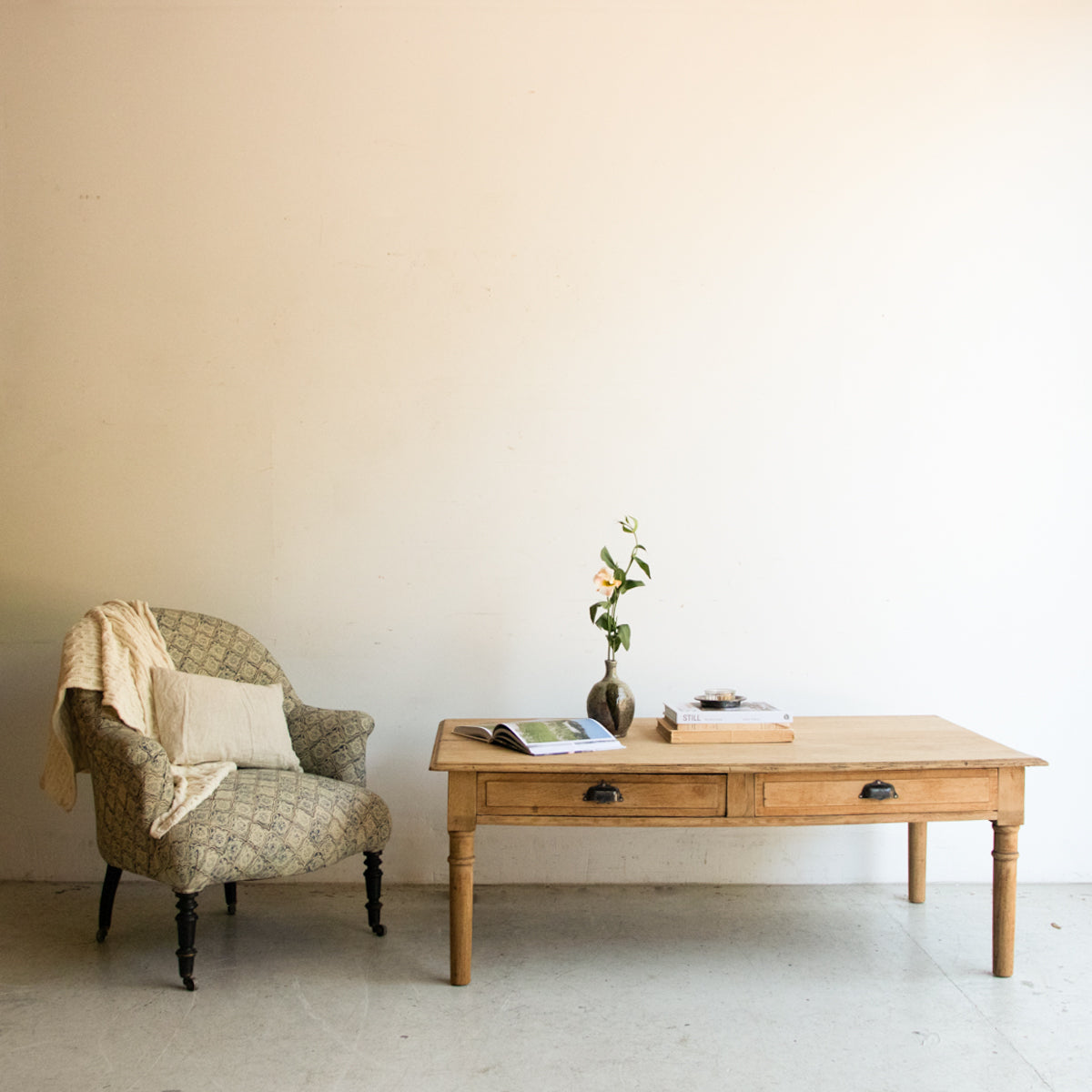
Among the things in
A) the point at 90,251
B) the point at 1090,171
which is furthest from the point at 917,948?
the point at 90,251

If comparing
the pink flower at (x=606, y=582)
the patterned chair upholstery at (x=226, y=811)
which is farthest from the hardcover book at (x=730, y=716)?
the patterned chair upholstery at (x=226, y=811)

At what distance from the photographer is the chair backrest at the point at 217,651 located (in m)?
2.94

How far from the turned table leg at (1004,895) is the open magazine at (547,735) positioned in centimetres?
101

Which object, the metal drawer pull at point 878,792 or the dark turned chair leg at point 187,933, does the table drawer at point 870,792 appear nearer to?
the metal drawer pull at point 878,792

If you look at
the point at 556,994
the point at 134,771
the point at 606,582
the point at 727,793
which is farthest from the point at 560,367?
the point at 556,994

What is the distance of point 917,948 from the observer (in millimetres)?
2746

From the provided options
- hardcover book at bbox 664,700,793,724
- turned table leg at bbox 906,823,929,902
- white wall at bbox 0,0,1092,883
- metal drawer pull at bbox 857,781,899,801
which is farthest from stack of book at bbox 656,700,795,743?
turned table leg at bbox 906,823,929,902

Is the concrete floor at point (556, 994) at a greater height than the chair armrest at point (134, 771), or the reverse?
the chair armrest at point (134, 771)

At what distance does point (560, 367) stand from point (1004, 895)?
2.02 metres

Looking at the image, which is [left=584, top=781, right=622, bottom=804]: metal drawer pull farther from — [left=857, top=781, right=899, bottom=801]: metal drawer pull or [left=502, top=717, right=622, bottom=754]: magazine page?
[left=857, top=781, right=899, bottom=801]: metal drawer pull

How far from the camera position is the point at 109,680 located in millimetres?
2648

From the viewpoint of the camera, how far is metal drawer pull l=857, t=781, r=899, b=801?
2.49m

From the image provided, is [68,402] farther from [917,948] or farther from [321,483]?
[917,948]

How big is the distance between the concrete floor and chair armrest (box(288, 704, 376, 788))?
1.52 feet
